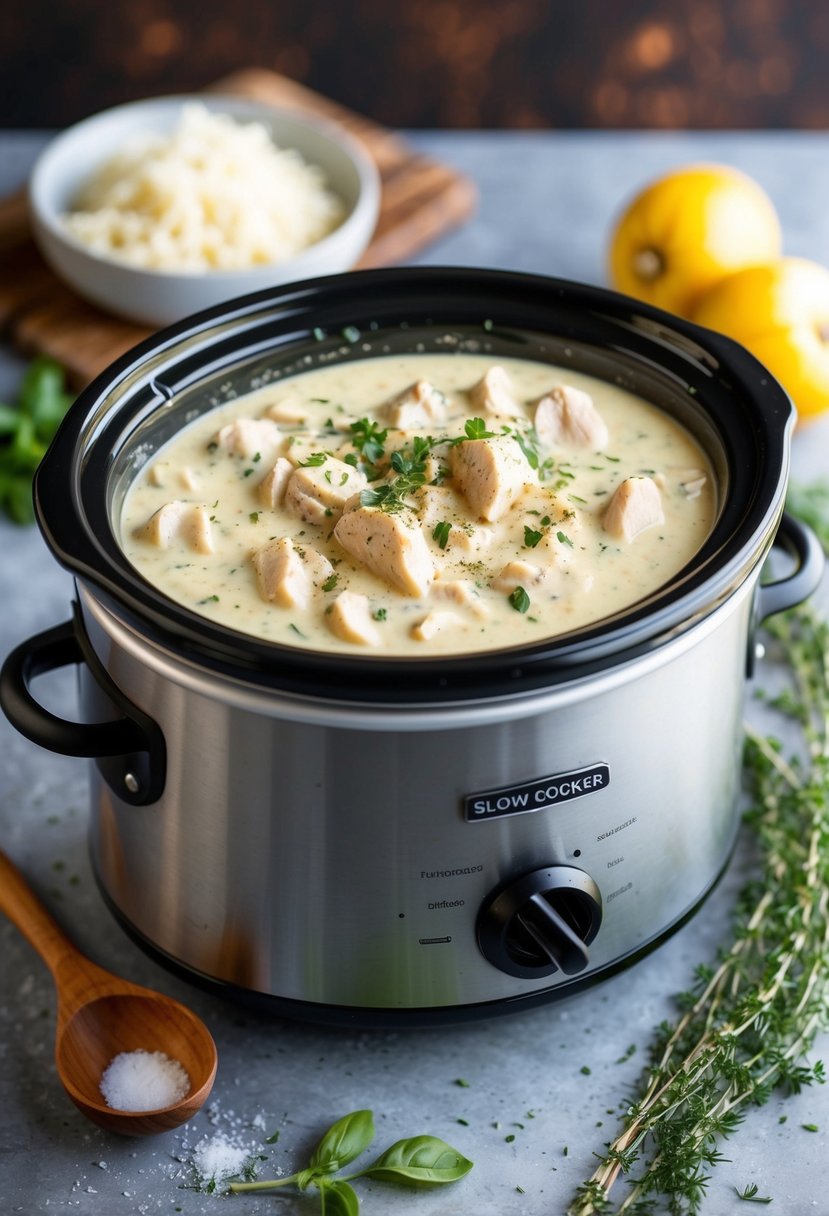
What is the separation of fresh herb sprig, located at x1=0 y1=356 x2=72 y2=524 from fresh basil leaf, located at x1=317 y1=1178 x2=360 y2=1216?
4.66 ft

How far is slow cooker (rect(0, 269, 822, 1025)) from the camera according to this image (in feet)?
4.70

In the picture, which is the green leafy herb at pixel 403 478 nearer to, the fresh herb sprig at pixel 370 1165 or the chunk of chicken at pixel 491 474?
the chunk of chicken at pixel 491 474

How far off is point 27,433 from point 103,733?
1238 millimetres

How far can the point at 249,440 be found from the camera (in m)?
1.88

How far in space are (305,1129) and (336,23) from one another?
322 cm

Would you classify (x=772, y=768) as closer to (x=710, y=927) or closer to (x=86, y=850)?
(x=710, y=927)

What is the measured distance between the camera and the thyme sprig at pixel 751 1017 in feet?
5.28

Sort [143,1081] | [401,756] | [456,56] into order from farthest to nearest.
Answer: [456,56], [143,1081], [401,756]

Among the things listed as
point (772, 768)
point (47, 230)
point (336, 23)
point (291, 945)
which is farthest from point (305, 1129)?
point (336, 23)

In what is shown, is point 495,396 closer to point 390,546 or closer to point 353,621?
point 390,546

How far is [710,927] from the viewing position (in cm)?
195

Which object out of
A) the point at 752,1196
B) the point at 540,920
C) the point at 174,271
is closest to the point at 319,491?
the point at 540,920

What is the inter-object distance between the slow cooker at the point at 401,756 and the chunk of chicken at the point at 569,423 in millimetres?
110

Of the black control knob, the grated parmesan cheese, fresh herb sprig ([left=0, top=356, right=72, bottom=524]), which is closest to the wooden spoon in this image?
the black control knob
